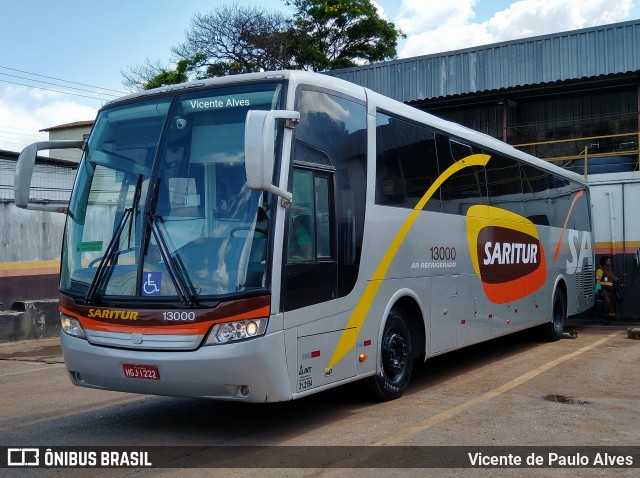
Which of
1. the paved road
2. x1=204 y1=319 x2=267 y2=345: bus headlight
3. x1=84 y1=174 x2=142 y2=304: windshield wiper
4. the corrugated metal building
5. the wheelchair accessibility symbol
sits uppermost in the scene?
the corrugated metal building

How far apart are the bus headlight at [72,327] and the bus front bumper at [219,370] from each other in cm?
48

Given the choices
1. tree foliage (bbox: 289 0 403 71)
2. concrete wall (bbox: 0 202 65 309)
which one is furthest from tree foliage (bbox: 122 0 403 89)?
concrete wall (bbox: 0 202 65 309)

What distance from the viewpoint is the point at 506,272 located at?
12.1 metres

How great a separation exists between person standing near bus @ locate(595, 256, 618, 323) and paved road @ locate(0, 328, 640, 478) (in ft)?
23.1

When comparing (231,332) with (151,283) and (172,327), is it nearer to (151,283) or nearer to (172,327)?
(172,327)

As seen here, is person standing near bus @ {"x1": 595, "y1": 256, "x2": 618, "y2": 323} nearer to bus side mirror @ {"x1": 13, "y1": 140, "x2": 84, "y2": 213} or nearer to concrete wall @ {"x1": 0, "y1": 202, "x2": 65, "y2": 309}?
concrete wall @ {"x1": 0, "y1": 202, "x2": 65, "y2": 309}

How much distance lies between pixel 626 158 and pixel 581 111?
403 centimetres

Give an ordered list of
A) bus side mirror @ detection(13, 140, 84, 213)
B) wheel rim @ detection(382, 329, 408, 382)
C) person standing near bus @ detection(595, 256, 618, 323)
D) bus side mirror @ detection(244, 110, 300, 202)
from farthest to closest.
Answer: person standing near bus @ detection(595, 256, 618, 323) < wheel rim @ detection(382, 329, 408, 382) < bus side mirror @ detection(13, 140, 84, 213) < bus side mirror @ detection(244, 110, 300, 202)

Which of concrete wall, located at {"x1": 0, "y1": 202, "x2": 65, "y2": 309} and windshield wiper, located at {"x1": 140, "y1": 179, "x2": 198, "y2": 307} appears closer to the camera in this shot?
windshield wiper, located at {"x1": 140, "y1": 179, "x2": 198, "y2": 307}

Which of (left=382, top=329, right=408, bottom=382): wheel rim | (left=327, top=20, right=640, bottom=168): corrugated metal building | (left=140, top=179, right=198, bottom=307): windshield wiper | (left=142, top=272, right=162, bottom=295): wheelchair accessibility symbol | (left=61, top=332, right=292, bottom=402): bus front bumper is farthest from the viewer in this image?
(left=327, top=20, right=640, bottom=168): corrugated metal building

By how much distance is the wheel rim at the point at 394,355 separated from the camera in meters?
8.45

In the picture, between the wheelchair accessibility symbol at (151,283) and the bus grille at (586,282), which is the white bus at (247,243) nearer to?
the wheelchair accessibility symbol at (151,283)

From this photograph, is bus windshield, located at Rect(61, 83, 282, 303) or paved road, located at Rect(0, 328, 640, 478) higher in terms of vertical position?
bus windshield, located at Rect(61, 83, 282, 303)

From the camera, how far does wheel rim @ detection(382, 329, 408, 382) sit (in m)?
8.45
